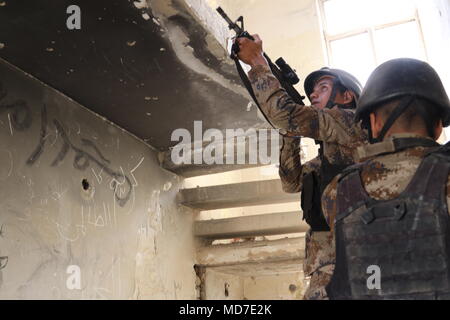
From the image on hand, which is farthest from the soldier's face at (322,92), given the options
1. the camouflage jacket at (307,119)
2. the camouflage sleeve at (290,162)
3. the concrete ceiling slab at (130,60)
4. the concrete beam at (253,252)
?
the concrete beam at (253,252)

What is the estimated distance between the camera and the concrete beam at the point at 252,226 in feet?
14.8

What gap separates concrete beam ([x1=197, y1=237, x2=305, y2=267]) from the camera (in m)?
4.57

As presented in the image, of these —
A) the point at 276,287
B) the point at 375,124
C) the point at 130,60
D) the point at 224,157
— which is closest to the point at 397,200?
the point at 375,124

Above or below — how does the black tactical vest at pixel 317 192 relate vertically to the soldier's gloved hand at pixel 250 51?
below

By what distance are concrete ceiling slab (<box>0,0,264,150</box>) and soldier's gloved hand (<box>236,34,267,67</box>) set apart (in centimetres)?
37

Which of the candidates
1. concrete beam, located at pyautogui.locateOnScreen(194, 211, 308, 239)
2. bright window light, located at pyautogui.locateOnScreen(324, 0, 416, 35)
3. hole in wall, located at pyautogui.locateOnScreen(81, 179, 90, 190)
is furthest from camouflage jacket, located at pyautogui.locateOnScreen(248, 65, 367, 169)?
bright window light, located at pyautogui.locateOnScreen(324, 0, 416, 35)

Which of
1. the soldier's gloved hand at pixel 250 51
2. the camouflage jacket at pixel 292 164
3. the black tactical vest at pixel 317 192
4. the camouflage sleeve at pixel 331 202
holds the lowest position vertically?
the camouflage sleeve at pixel 331 202

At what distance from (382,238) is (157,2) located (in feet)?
5.46

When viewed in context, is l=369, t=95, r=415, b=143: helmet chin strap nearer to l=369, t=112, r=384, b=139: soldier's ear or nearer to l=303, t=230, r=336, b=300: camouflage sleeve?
l=369, t=112, r=384, b=139: soldier's ear

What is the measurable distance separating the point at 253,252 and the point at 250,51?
2.76m

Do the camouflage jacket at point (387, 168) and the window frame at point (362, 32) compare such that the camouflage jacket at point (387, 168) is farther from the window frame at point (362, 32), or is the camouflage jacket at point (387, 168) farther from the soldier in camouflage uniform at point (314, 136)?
the window frame at point (362, 32)
